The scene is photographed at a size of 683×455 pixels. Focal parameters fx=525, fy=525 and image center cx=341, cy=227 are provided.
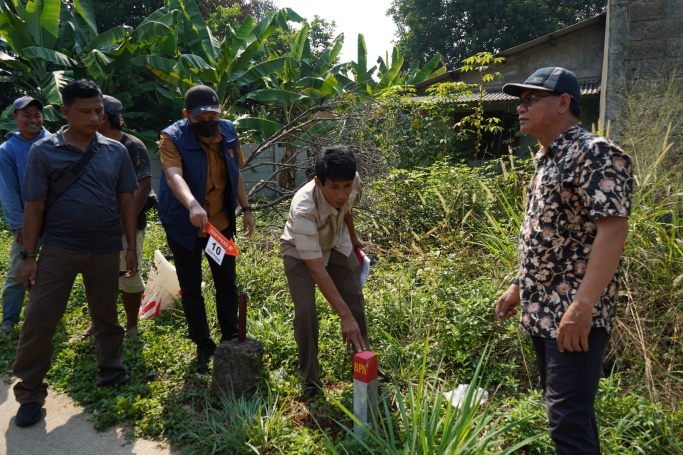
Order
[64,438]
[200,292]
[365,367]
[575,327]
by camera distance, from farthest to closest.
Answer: [200,292] < [64,438] < [365,367] < [575,327]

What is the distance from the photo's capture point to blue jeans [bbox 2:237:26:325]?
462cm

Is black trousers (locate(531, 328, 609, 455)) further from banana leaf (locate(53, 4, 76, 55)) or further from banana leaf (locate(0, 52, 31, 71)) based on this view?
banana leaf (locate(53, 4, 76, 55))

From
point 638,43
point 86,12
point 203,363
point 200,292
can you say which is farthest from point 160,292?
point 86,12

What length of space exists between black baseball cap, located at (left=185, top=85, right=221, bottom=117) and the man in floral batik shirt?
2.13 metres

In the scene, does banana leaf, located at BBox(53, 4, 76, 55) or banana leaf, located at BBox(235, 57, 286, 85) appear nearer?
banana leaf, located at BBox(235, 57, 286, 85)

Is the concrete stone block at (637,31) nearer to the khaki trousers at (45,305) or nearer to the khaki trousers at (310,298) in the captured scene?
the khaki trousers at (310,298)

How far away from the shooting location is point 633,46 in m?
Answer: 5.79

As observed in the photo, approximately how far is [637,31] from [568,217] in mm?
4841

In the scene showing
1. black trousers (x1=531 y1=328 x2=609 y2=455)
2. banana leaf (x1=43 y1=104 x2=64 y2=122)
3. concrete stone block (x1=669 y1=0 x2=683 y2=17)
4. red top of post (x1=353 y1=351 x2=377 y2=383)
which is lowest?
red top of post (x1=353 y1=351 x2=377 y2=383)

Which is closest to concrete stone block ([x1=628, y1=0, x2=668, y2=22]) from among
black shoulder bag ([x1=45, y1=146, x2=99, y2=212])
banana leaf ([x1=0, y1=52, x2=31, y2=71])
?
black shoulder bag ([x1=45, y1=146, x2=99, y2=212])

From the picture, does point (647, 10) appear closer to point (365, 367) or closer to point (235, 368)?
point (365, 367)

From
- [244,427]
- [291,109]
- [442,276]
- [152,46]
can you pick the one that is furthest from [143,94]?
[244,427]

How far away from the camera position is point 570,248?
83.4 inches

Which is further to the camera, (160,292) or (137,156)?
(160,292)
